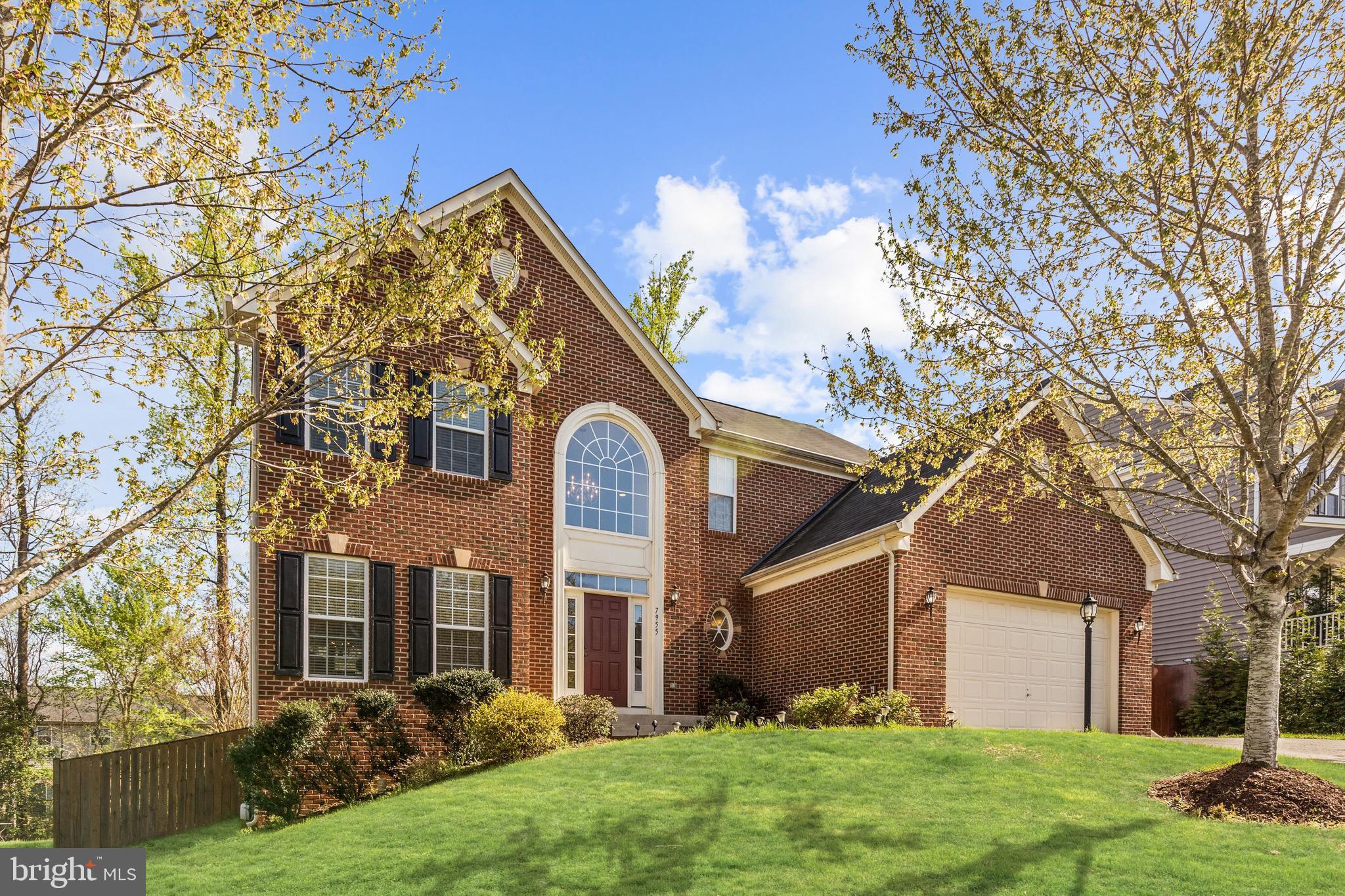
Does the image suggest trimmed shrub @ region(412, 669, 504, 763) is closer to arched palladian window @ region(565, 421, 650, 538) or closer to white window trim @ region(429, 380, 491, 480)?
white window trim @ region(429, 380, 491, 480)

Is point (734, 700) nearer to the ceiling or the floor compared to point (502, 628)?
nearer to the floor

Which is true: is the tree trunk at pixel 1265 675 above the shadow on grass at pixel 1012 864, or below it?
above

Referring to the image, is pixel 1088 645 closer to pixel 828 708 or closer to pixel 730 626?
pixel 828 708

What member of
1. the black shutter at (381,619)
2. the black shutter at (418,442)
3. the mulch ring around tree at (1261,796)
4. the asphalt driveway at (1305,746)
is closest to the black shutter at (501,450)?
the black shutter at (418,442)

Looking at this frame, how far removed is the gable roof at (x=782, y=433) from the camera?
2052 centimetres

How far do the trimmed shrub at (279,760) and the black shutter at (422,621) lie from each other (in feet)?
7.64

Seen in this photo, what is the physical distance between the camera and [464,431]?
16.0m

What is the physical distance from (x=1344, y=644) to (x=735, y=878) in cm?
1689

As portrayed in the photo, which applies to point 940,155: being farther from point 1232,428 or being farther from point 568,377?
point 568,377

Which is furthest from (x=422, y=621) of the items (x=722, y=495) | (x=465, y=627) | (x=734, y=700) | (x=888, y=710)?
(x=888, y=710)

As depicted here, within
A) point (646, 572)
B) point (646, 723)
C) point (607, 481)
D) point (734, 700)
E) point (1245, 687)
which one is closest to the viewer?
point (646, 723)

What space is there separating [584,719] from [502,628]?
6.44 feet

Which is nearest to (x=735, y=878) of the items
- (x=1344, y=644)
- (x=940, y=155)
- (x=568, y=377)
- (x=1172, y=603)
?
(x=940, y=155)

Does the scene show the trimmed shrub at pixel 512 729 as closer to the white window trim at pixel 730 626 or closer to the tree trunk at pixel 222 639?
the white window trim at pixel 730 626
